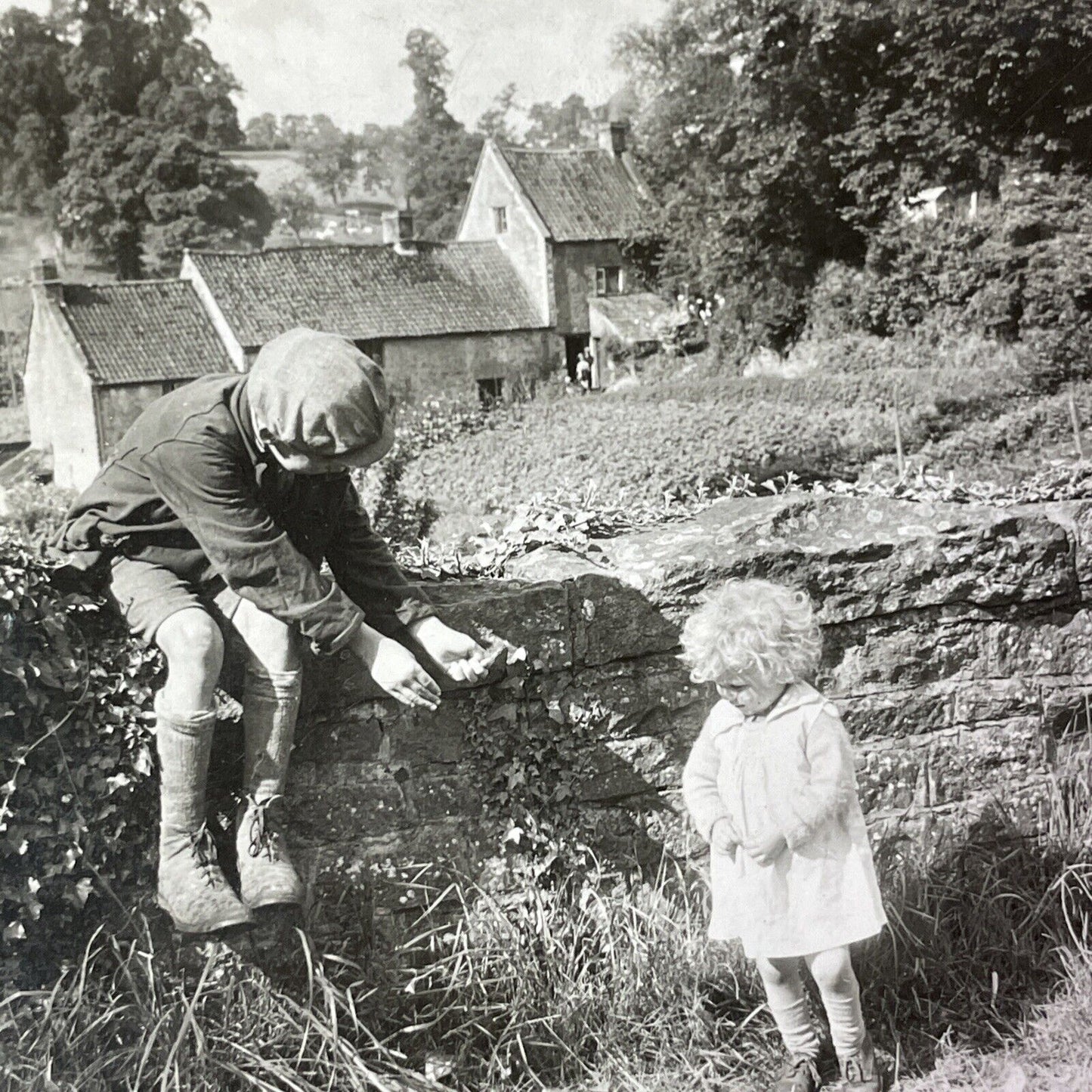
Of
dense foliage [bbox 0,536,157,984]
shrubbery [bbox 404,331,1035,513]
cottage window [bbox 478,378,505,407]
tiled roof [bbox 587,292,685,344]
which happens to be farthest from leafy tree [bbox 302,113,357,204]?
dense foliage [bbox 0,536,157,984]

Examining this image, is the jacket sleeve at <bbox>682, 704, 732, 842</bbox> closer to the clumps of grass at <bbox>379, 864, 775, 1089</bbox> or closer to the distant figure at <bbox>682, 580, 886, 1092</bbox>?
the distant figure at <bbox>682, 580, 886, 1092</bbox>

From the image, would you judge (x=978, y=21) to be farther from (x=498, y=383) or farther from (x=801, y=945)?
(x=801, y=945)

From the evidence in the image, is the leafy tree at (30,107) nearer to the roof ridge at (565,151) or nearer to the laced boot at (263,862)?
the roof ridge at (565,151)

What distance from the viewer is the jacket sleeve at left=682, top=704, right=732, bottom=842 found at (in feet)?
9.48

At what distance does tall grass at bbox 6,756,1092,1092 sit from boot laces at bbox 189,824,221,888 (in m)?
0.30

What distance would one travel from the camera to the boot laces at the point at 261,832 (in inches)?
112

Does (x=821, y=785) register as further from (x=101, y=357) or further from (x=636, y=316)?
(x=636, y=316)

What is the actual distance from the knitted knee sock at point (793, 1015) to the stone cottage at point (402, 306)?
1040 inches

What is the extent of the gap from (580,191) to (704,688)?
3447 cm

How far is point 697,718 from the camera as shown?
3596mm

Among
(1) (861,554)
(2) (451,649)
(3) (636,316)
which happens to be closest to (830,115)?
(3) (636,316)

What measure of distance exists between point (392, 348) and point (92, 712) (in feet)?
97.4

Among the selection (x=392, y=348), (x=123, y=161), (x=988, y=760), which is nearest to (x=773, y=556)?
(x=988, y=760)

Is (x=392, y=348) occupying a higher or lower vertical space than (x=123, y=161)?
lower
